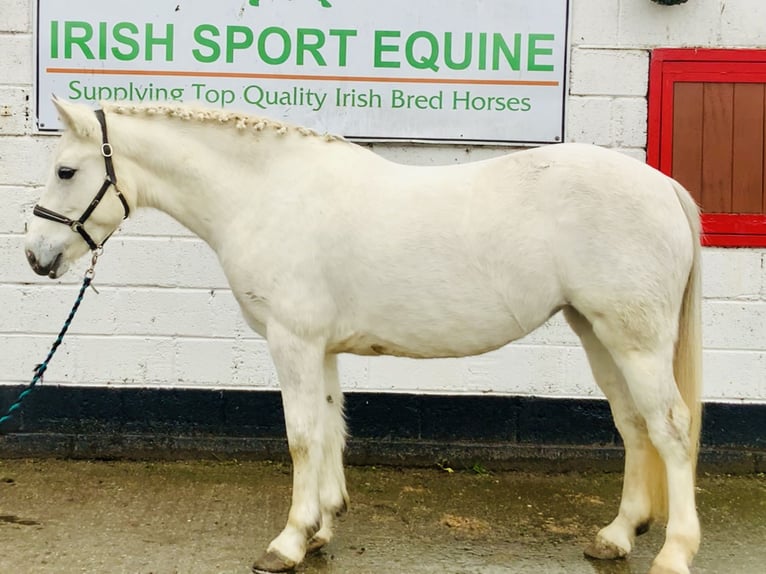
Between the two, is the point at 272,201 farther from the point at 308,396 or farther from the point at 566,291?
the point at 566,291

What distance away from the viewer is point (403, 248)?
3.06 meters

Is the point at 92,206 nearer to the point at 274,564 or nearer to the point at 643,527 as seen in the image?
the point at 274,564

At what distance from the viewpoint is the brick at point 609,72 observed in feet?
14.5

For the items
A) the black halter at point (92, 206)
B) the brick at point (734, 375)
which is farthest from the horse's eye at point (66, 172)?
the brick at point (734, 375)

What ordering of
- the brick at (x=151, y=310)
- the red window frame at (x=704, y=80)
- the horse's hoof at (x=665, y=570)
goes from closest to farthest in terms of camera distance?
the horse's hoof at (x=665, y=570) → the red window frame at (x=704, y=80) → the brick at (x=151, y=310)

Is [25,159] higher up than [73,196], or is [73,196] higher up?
[25,159]

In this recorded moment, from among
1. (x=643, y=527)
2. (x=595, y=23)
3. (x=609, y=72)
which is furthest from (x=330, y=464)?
(x=595, y=23)

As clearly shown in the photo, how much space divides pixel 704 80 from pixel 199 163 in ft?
8.91

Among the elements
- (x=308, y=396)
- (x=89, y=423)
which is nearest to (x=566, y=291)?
(x=308, y=396)

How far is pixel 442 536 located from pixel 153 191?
73.5 inches

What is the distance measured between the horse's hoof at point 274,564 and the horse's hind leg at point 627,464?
1200 mm

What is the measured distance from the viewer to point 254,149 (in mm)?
3225

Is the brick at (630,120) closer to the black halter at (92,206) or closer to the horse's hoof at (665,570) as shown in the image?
the horse's hoof at (665,570)

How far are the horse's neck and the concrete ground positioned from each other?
4.22 ft
